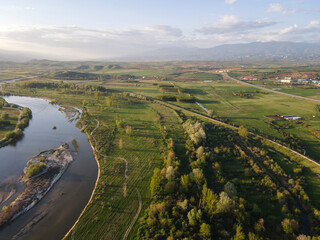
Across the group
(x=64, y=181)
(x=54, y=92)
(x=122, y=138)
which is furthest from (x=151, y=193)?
(x=54, y=92)

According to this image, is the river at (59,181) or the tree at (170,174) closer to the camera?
the river at (59,181)

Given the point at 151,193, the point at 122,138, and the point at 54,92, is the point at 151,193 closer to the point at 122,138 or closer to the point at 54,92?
the point at 122,138

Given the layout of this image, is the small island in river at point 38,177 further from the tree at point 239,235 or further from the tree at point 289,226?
the tree at point 289,226

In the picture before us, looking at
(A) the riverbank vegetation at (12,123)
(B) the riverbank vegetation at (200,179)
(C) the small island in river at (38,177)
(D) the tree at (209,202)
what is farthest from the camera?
(A) the riverbank vegetation at (12,123)

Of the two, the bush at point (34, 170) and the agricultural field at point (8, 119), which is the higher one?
the agricultural field at point (8, 119)

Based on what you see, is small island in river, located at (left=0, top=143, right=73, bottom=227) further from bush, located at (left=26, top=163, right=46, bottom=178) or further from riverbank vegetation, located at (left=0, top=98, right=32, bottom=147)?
riverbank vegetation, located at (left=0, top=98, right=32, bottom=147)

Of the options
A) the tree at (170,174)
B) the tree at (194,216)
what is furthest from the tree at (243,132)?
the tree at (194,216)
